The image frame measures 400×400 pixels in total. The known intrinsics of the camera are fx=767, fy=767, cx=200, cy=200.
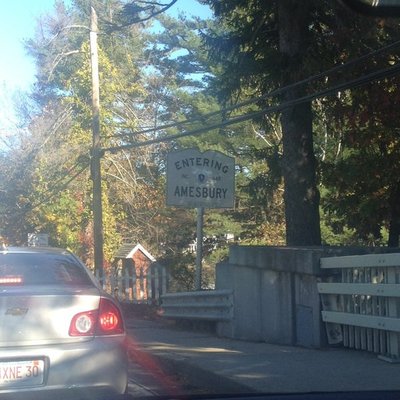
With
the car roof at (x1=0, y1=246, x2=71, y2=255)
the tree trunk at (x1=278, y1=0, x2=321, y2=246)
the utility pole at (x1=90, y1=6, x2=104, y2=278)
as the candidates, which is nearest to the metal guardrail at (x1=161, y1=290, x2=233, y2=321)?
the tree trunk at (x1=278, y1=0, x2=321, y2=246)

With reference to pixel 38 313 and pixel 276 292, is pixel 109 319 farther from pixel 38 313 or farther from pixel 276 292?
pixel 276 292

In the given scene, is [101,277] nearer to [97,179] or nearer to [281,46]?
[97,179]

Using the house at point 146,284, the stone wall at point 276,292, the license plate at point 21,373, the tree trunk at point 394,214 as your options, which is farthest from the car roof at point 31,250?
the house at point 146,284

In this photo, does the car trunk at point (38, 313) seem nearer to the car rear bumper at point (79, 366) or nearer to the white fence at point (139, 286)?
the car rear bumper at point (79, 366)

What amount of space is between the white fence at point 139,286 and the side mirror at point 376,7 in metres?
15.7

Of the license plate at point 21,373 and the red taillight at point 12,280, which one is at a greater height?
the red taillight at point 12,280

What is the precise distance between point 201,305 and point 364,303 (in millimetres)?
4131

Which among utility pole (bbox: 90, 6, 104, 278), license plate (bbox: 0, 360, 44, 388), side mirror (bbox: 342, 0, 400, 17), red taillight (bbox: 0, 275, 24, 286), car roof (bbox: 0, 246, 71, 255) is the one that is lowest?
license plate (bbox: 0, 360, 44, 388)

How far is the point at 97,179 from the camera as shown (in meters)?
21.0

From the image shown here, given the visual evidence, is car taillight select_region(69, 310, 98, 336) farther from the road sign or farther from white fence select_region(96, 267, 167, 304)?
white fence select_region(96, 267, 167, 304)


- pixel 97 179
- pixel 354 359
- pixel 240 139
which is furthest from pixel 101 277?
pixel 240 139

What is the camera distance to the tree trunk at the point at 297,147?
1412cm

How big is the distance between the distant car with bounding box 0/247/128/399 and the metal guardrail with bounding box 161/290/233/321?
234 inches

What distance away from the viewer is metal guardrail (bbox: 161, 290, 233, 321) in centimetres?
1195
